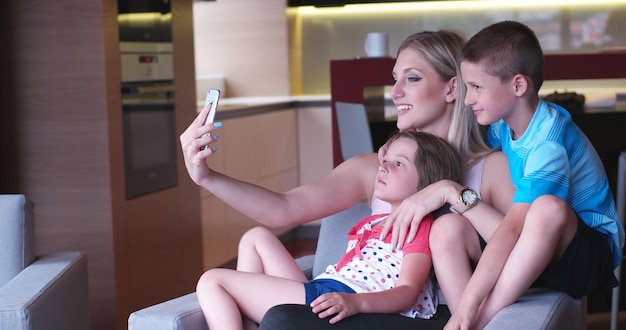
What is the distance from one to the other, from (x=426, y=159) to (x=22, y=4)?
233cm

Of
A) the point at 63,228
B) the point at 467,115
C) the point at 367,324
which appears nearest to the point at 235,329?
the point at 367,324

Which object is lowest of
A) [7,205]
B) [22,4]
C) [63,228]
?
[63,228]

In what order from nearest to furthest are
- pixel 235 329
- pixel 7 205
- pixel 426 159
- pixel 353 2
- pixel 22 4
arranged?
pixel 235 329 < pixel 426 159 < pixel 7 205 < pixel 22 4 < pixel 353 2

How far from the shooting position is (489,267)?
6.26 ft

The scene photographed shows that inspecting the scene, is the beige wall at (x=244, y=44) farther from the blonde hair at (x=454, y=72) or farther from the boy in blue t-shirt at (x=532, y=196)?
the boy in blue t-shirt at (x=532, y=196)

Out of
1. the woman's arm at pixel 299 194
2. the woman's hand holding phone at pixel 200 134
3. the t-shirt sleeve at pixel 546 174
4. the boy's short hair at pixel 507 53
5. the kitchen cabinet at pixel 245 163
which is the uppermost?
the boy's short hair at pixel 507 53

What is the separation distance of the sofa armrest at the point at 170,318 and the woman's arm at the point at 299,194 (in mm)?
284

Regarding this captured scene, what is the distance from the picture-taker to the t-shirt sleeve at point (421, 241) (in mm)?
2025

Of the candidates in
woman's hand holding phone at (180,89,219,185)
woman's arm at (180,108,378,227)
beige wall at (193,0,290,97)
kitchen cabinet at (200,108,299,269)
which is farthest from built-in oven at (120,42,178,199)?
beige wall at (193,0,290,97)

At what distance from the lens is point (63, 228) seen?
3898 millimetres

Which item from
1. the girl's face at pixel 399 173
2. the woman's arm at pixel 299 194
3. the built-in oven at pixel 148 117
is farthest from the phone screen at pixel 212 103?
the built-in oven at pixel 148 117

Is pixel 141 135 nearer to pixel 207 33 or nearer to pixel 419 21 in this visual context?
pixel 207 33

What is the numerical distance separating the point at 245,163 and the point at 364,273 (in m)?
3.61

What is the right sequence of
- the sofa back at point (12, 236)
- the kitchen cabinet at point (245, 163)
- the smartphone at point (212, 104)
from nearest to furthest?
1. the smartphone at point (212, 104)
2. the sofa back at point (12, 236)
3. the kitchen cabinet at point (245, 163)
